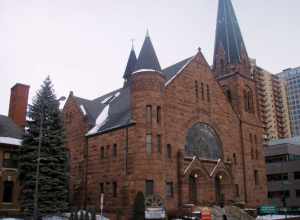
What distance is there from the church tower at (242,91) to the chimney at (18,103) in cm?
2521

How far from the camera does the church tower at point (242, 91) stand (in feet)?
152

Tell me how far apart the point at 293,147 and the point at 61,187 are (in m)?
64.2

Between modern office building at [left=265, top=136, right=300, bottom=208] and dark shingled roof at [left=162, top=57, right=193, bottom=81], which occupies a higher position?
dark shingled roof at [left=162, top=57, right=193, bottom=81]

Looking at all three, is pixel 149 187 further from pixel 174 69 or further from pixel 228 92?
pixel 228 92

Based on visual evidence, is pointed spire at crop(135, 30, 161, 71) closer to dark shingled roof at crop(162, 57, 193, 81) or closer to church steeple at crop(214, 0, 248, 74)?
Result: dark shingled roof at crop(162, 57, 193, 81)

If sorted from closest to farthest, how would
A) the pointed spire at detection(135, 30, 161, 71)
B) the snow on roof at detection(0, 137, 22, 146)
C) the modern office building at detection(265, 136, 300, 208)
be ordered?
the snow on roof at detection(0, 137, 22, 146), the pointed spire at detection(135, 30, 161, 71), the modern office building at detection(265, 136, 300, 208)

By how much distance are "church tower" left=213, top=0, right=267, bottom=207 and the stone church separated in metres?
0.13

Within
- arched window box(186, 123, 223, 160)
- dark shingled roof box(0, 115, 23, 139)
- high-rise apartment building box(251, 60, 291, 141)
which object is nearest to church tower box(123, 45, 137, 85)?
arched window box(186, 123, 223, 160)

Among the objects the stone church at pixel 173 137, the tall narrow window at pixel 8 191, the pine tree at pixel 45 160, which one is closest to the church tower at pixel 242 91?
the stone church at pixel 173 137

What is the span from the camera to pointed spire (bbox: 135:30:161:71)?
3703 centimetres

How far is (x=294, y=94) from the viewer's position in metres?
166

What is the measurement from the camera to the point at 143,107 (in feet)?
116

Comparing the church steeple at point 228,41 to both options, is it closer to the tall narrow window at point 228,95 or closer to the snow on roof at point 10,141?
the tall narrow window at point 228,95

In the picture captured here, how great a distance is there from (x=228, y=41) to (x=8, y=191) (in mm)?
34412
